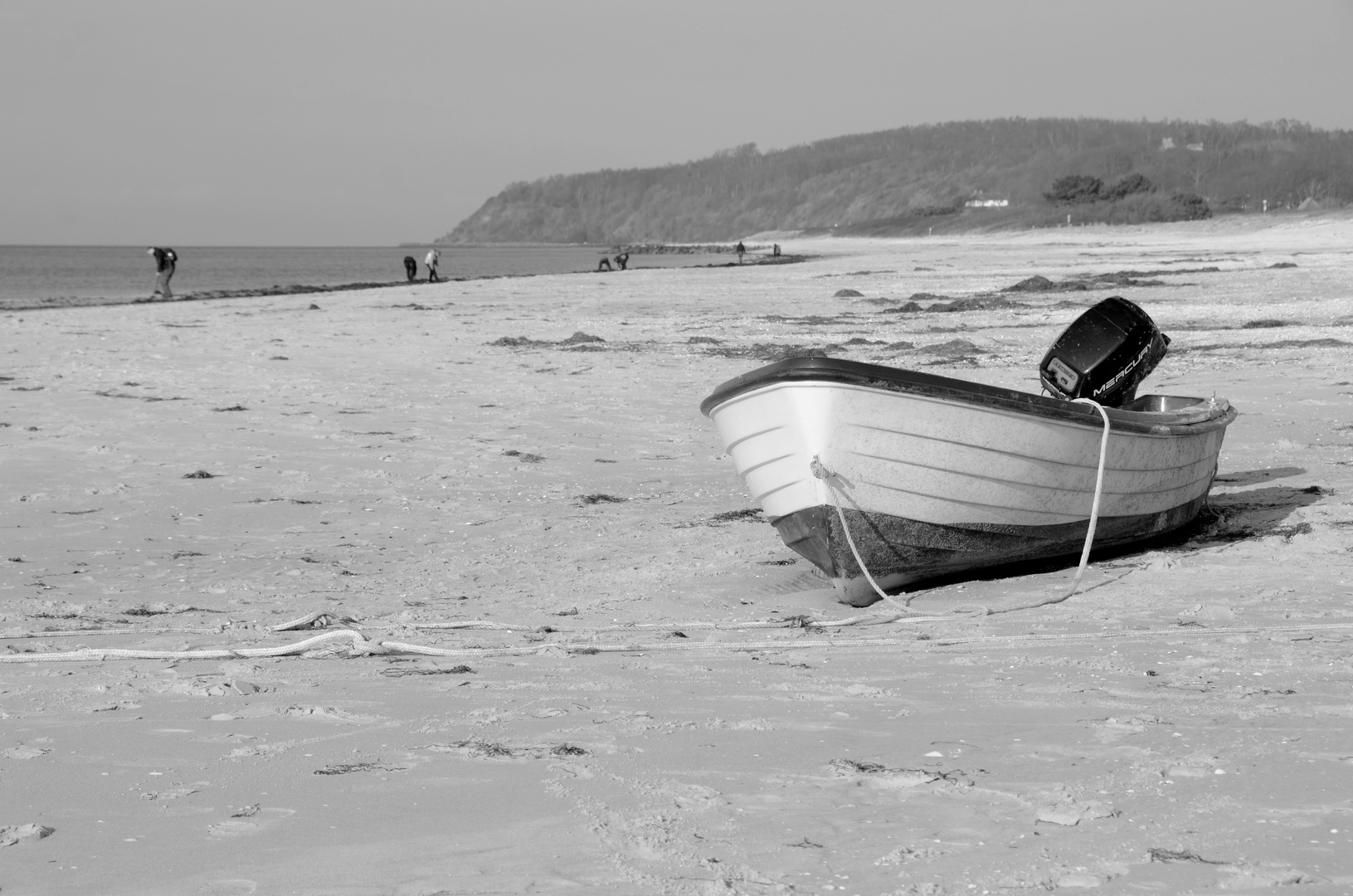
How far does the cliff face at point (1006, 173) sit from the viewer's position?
11875cm

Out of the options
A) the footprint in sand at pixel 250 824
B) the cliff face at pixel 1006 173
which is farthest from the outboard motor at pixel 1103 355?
the cliff face at pixel 1006 173

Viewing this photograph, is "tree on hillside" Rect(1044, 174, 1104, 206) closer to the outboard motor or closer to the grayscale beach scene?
the grayscale beach scene

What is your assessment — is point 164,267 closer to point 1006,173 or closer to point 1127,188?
point 1127,188

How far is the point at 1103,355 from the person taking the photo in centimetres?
716

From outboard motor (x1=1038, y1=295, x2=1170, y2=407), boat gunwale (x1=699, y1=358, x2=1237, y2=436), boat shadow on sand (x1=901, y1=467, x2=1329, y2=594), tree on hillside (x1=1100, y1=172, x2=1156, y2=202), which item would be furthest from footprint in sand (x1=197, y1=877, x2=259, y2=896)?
tree on hillside (x1=1100, y1=172, x2=1156, y2=202)

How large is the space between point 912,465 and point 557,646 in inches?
74.3

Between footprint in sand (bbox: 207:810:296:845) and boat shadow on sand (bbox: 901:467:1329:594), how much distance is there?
3699 millimetres

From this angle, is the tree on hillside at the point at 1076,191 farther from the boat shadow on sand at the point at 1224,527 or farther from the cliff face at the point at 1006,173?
the boat shadow on sand at the point at 1224,527

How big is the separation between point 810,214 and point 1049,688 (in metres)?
165

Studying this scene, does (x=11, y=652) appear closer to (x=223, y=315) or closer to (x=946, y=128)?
(x=223, y=315)

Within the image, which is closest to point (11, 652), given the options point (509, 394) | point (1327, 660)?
point (1327, 660)

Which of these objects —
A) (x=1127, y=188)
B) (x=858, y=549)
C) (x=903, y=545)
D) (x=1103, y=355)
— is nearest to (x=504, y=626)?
(x=858, y=549)

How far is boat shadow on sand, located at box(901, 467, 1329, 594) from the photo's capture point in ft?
21.2

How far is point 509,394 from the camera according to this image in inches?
486
